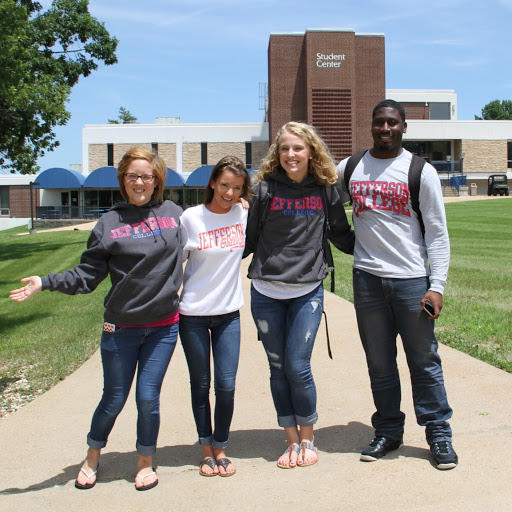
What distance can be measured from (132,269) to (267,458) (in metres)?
1.40

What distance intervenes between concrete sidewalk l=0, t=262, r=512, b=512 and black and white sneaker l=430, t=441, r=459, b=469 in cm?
5

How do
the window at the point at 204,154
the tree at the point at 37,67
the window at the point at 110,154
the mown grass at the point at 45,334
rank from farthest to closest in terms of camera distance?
the window at the point at 110,154
the window at the point at 204,154
the tree at the point at 37,67
the mown grass at the point at 45,334

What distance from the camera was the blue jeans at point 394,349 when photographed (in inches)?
135

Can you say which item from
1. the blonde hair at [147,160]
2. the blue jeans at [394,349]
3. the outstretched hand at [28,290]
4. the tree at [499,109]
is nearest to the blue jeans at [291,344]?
the blue jeans at [394,349]

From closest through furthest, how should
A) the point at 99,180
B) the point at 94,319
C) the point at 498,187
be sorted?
the point at 94,319 → the point at 99,180 → the point at 498,187

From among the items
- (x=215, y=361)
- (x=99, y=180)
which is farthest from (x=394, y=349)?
(x=99, y=180)

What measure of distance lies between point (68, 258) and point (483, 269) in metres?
11.2

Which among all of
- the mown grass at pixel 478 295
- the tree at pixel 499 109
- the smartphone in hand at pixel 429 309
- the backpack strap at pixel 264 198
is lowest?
the mown grass at pixel 478 295

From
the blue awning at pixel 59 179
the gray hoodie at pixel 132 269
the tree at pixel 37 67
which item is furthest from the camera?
the blue awning at pixel 59 179

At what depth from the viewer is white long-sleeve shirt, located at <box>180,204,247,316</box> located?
340cm

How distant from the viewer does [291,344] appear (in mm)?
3428

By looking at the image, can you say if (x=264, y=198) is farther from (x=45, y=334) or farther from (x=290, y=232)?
(x=45, y=334)

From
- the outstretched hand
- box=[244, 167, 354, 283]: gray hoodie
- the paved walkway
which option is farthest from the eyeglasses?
the paved walkway

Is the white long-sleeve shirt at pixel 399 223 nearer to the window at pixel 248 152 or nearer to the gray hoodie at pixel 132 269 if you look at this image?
the gray hoodie at pixel 132 269
